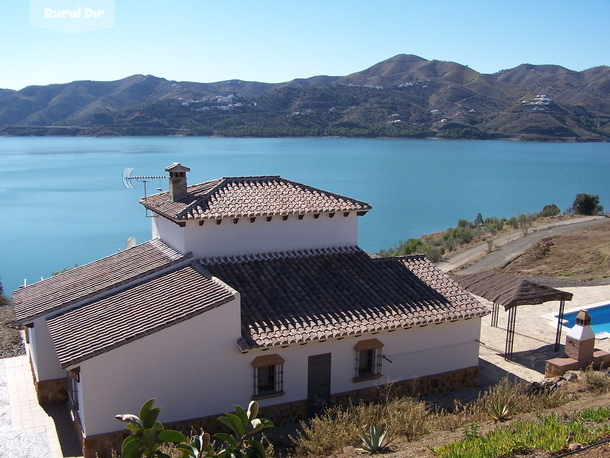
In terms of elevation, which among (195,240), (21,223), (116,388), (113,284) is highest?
(195,240)

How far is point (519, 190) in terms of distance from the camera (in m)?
72.1

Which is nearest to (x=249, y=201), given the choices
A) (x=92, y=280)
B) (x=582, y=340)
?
(x=92, y=280)

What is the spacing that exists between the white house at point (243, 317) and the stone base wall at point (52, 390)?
26 millimetres

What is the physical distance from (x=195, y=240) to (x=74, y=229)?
1454 inches

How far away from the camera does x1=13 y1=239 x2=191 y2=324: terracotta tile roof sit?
1120cm

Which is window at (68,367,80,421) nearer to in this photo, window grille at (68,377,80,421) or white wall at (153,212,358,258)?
window grille at (68,377,80,421)

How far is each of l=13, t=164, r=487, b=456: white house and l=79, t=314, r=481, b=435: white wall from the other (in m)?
0.02

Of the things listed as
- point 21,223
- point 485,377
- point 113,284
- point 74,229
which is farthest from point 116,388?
point 21,223

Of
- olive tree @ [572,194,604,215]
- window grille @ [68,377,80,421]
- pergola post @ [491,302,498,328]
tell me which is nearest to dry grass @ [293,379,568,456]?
window grille @ [68,377,80,421]

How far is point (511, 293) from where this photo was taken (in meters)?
14.0

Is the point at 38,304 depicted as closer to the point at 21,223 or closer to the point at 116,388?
the point at 116,388

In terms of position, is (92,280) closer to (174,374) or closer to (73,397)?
(73,397)

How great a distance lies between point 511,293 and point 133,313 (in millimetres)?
9179

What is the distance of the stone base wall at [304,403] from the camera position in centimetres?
928
